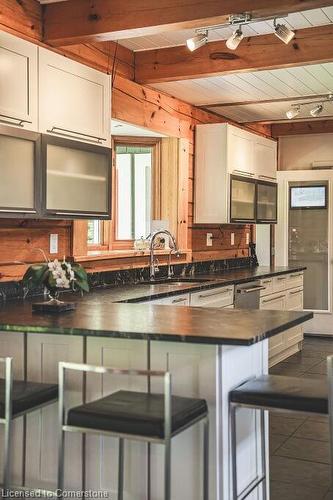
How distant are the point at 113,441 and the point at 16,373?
0.58 meters

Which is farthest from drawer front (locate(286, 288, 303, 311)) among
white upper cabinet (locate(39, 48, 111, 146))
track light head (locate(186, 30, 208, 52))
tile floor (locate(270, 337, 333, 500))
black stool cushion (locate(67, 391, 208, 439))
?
black stool cushion (locate(67, 391, 208, 439))

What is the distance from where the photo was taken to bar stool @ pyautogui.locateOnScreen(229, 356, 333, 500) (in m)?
2.55

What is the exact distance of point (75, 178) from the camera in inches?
154

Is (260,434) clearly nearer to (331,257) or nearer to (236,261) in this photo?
(236,261)

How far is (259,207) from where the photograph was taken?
23.0 feet

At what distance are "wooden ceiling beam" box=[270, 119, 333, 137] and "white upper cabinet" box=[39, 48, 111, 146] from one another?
168 inches

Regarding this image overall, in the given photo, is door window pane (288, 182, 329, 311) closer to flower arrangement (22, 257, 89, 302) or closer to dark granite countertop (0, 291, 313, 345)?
dark granite countertop (0, 291, 313, 345)

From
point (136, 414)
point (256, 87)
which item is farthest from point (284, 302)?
point (136, 414)

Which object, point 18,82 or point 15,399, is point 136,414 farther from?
point 18,82

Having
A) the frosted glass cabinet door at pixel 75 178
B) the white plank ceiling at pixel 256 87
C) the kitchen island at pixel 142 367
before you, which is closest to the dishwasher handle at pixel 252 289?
the white plank ceiling at pixel 256 87

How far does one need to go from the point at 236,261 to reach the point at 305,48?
3.14 meters

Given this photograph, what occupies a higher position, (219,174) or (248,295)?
(219,174)

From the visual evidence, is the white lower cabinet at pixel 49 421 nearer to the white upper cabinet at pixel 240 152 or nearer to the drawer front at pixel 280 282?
the white upper cabinet at pixel 240 152

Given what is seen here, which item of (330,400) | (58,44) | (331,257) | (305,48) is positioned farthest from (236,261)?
(330,400)
